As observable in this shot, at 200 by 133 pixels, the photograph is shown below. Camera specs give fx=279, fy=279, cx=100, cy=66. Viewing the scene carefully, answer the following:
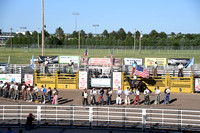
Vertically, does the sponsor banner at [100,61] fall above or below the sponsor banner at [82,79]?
above

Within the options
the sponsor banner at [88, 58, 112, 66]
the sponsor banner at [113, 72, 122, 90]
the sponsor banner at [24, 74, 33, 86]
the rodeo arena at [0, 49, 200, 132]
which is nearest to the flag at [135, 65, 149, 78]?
the rodeo arena at [0, 49, 200, 132]

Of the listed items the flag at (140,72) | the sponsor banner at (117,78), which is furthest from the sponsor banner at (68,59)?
the flag at (140,72)

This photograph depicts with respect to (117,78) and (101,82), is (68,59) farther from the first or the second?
(117,78)

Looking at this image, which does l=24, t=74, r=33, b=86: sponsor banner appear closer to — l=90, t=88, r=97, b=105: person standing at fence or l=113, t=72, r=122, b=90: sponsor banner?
l=113, t=72, r=122, b=90: sponsor banner

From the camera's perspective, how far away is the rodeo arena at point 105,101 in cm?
1377

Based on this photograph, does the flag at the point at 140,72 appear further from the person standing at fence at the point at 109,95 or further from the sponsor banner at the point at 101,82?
the person standing at fence at the point at 109,95

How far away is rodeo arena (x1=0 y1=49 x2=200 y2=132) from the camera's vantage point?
13766mm

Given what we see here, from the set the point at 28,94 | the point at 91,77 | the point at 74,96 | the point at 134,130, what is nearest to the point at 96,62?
the point at 91,77

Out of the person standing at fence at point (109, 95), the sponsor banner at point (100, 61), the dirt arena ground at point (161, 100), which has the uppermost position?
the sponsor banner at point (100, 61)

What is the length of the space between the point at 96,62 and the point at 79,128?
19.8m

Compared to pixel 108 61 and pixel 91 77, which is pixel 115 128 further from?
pixel 108 61

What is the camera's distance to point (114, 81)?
24328 millimetres

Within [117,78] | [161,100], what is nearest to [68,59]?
[117,78]

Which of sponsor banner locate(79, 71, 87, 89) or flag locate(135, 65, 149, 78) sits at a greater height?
flag locate(135, 65, 149, 78)
